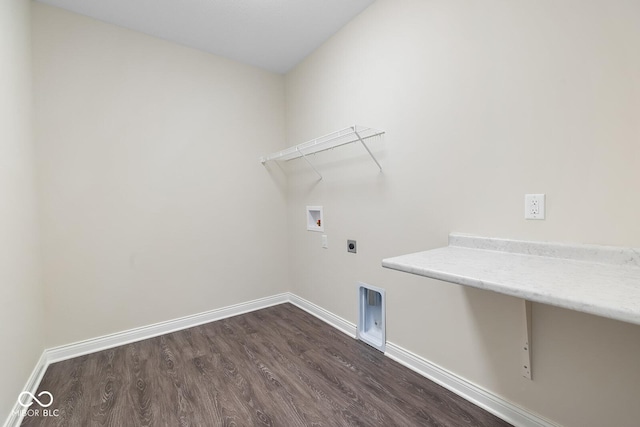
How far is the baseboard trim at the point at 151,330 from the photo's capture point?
6.77ft

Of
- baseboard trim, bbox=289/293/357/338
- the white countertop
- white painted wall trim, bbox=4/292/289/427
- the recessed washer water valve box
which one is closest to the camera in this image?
the white countertop

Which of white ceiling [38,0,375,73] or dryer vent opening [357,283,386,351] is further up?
white ceiling [38,0,375,73]

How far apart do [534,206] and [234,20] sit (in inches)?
93.5

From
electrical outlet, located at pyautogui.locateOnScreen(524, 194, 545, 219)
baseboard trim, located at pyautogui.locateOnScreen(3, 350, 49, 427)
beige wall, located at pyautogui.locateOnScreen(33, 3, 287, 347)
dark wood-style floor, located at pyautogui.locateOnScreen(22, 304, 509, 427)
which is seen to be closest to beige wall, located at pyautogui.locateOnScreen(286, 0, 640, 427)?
electrical outlet, located at pyautogui.locateOnScreen(524, 194, 545, 219)

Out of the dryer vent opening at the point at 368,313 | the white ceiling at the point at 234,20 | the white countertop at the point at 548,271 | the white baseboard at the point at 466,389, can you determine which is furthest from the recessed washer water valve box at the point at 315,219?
the white ceiling at the point at 234,20

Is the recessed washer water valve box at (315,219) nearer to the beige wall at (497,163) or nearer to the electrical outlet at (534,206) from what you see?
the beige wall at (497,163)

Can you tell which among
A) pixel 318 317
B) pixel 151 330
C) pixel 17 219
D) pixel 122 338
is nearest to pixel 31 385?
pixel 122 338

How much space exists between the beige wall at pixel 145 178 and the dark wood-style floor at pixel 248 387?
44 cm

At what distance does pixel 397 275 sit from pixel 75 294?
2374 millimetres

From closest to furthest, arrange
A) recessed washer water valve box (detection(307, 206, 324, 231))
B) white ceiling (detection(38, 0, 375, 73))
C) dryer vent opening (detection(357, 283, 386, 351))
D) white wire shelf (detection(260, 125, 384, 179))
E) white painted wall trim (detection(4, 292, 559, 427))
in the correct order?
white painted wall trim (detection(4, 292, 559, 427))
white wire shelf (detection(260, 125, 384, 179))
white ceiling (detection(38, 0, 375, 73))
dryer vent opening (detection(357, 283, 386, 351))
recessed washer water valve box (detection(307, 206, 324, 231))

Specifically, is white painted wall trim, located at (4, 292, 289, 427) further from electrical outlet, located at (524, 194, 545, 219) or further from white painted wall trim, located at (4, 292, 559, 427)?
electrical outlet, located at (524, 194, 545, 219)

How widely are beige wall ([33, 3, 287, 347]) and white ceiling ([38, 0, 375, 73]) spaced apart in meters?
0.13

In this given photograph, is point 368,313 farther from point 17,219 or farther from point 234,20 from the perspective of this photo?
point 234,20

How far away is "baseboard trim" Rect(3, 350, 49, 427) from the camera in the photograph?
4.57 ft
